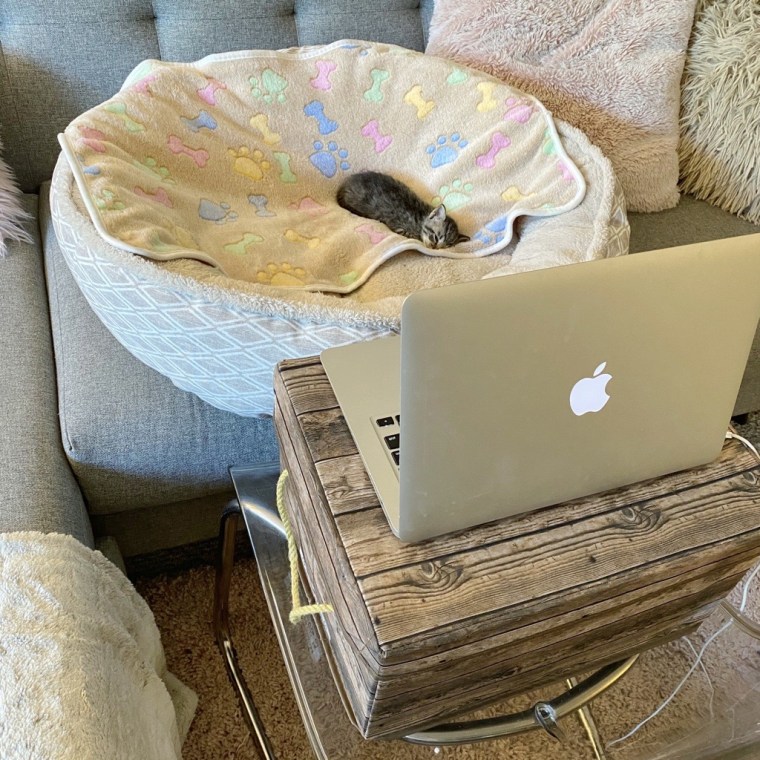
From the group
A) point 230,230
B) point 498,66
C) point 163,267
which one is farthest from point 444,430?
point 498,66

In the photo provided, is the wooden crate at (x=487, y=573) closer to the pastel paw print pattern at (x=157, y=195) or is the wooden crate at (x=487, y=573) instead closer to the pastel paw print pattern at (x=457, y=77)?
the pastel paw print pattern at (x=157, y=195)

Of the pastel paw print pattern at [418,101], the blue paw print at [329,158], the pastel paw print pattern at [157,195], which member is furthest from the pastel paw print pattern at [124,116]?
the pastel paw print pattern at [418,101]

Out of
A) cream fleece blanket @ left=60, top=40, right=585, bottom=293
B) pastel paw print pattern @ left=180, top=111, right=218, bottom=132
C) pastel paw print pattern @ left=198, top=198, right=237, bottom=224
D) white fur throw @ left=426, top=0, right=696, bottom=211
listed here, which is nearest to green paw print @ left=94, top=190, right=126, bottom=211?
cream fleece blanket @ left=60, top=40, right=585, bottom=293

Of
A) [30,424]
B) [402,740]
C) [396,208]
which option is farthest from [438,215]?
[402,740]

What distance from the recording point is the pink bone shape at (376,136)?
1.33m

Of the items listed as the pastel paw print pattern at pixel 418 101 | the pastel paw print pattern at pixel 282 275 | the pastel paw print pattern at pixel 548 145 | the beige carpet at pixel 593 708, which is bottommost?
the beige carpet at pixel 593 708

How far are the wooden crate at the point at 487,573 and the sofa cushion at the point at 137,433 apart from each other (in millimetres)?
286

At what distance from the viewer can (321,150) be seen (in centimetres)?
133

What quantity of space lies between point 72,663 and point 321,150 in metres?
1.00

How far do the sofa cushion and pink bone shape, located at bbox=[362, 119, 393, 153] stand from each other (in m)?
0.65

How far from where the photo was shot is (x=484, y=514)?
0.57 m

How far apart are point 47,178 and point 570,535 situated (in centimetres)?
127

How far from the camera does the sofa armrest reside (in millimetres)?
827

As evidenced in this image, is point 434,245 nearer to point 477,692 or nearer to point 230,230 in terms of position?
point 230,230
